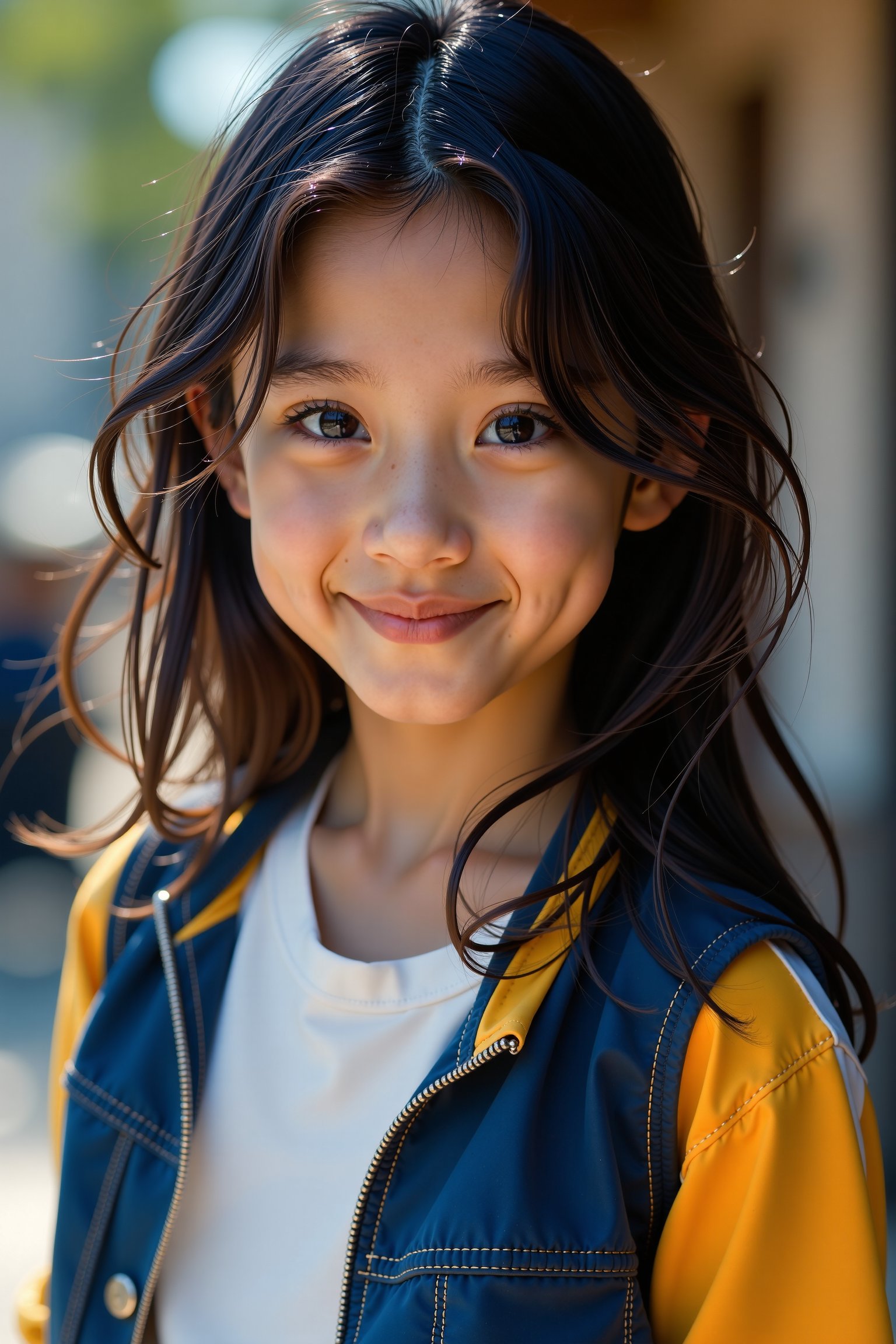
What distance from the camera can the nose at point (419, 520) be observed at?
1017 millimetres

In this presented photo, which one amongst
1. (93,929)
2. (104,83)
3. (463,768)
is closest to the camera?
(463,768)

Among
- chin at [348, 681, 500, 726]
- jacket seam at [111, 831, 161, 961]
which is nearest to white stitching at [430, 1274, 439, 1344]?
chin at [348, 681, 500, 726]

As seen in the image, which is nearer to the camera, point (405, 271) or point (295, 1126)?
point (405, 271)

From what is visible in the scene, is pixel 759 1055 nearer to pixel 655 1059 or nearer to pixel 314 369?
pixel 655 1059

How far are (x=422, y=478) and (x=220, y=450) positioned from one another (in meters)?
0.33

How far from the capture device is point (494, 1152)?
101 cm

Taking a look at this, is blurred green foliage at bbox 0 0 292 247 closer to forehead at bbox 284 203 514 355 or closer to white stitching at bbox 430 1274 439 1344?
forehead at bbox 284 203 514 355

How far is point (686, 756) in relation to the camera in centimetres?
125

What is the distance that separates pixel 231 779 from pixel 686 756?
554mm

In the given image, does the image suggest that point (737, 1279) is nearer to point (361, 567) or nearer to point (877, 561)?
point (361, 567)

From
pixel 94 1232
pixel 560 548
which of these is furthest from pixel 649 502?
pixel 94 1232

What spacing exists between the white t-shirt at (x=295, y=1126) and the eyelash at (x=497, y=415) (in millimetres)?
493

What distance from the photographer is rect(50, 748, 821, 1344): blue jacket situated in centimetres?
97

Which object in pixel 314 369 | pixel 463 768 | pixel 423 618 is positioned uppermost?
pixel 314 369
